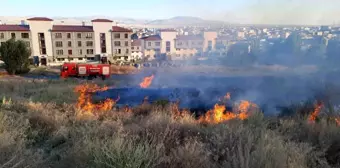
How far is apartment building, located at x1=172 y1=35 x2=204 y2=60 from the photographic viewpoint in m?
59.7

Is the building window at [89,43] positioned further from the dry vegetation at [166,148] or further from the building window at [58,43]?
the dry vegetation at [166,148]

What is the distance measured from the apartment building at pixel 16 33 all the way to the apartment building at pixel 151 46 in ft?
81.1

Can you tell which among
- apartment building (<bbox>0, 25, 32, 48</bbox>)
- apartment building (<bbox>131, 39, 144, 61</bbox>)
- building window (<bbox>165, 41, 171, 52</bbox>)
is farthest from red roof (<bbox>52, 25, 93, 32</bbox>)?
building window (<bbox>165, 41, 171, 52</bbox>)

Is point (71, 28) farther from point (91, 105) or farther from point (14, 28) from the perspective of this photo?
point (91, 105)

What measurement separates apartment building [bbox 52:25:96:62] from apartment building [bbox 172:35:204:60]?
19.4 meters

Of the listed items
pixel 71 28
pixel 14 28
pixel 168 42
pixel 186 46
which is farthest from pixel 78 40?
pixel 186 46

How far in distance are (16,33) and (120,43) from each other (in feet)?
62.8

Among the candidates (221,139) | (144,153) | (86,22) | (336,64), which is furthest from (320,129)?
(86,22)

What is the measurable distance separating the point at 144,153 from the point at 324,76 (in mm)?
17450

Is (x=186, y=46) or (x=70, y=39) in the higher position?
(x=70, y=39)

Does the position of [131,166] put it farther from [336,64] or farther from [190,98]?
[336,64]

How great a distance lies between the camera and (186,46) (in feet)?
217

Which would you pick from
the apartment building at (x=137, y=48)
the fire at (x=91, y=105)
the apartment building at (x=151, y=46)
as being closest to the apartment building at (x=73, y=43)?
the apartment building at (x=137, y=48)

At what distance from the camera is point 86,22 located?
60844 mm
